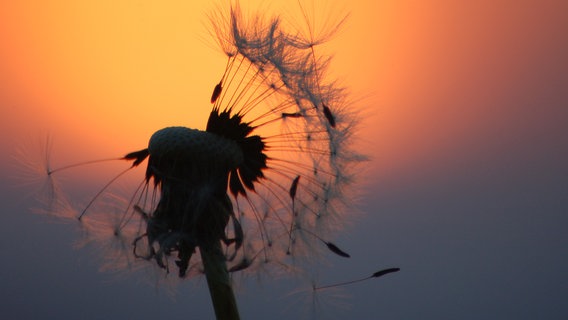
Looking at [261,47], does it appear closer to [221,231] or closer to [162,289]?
[221,231]

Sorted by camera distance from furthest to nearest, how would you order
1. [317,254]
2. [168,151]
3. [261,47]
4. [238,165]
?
[317,254] < [261,47] < [238,165] < [168,151]

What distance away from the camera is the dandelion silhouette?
1.99m

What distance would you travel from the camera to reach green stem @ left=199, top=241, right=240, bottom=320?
1958mm

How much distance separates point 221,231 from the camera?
6.72 ft

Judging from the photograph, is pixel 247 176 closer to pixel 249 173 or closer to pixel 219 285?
pixel 249 173

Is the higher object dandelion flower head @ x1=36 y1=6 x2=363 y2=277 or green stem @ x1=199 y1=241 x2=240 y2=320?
dandelion flower head @ x1=36 y1=6 x2=363 y2=277

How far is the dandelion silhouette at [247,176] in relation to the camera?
199 cm

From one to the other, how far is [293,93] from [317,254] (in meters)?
0.70

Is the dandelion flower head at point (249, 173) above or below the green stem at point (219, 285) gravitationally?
above

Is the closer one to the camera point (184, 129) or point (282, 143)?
point (184, 129)

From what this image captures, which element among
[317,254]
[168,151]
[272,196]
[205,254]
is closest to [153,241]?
[205,254]

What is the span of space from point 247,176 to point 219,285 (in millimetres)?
445

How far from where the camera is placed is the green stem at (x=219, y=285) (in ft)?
6.42

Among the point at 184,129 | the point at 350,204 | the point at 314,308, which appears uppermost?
the point at 184,129
